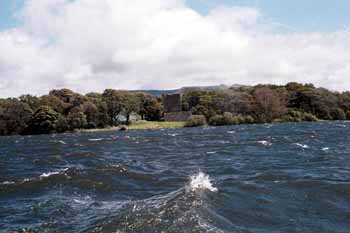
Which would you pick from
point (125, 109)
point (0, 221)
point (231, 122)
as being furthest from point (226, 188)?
point (125, 109)

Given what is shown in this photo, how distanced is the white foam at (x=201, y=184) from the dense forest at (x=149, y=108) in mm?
101779

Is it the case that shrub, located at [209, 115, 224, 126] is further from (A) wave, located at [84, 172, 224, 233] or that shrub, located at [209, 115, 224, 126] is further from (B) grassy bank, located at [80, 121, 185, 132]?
(A) wave, located at [84, 172, 224, 233]

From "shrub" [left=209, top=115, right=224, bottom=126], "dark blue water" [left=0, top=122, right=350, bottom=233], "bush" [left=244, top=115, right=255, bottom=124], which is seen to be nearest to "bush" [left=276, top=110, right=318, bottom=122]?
"bush" [left=244, top=115, right=255, bottom=124]

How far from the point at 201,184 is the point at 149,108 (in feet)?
438

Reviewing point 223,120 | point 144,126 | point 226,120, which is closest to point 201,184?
point 226,120

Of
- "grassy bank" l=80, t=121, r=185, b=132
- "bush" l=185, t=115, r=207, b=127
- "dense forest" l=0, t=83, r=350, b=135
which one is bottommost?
"grassy bank" l=80, t=121, r=185, b=132

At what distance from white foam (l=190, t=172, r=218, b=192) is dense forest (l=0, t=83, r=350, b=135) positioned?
10178 cm

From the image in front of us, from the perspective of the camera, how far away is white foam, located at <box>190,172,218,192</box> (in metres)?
16.8

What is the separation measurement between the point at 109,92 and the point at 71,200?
128 m

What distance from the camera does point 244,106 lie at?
134 m

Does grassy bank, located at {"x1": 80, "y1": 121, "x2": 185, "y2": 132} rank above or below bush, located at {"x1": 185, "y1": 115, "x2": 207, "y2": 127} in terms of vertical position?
below

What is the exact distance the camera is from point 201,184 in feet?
58.2

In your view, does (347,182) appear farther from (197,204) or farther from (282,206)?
(197,204)

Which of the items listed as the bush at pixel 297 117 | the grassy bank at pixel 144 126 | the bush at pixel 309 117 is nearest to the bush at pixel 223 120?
the grassy bank at pixel 144 126
